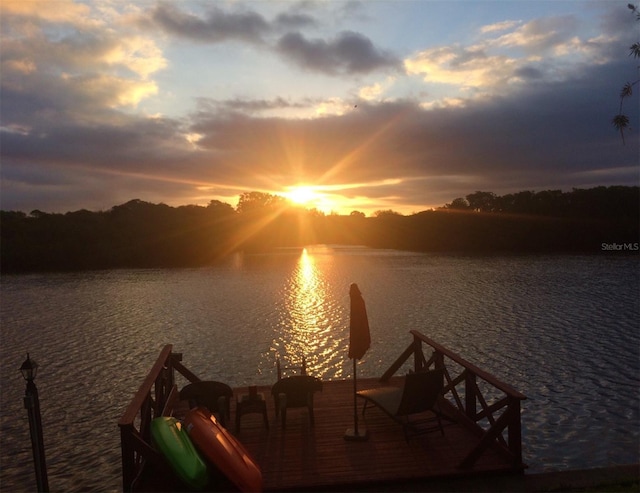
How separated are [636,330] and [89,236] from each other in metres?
109

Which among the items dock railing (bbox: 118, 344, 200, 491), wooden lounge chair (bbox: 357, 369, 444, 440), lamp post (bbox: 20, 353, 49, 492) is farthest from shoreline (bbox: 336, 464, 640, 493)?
lamp post (bbox: 20, 353, 49, 492)

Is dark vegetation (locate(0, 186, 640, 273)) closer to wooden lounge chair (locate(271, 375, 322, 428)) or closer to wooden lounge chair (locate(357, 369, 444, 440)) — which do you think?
wooden lounge chair (locate(271, 375, 322, 428))

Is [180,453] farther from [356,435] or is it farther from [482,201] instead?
[482,201]

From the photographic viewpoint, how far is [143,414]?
31.3 ft

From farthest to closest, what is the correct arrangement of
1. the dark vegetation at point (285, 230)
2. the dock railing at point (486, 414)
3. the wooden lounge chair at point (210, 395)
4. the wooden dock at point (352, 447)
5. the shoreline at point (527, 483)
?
the dark vegetation at point (285, 230) → the wooden lounge chair at point (210, 395) → the dock railing at point (486, 414) → the wooden dock at point (352, 447) → the shoreline at point (527, 483)

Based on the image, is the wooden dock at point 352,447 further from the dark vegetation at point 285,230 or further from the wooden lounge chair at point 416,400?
the dark vegetation at point 285,230

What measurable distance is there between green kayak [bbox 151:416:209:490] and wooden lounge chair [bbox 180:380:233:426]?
1.61m

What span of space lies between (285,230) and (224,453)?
5707 inches

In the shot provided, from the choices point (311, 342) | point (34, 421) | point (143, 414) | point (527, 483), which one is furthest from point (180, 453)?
point (311, 342)

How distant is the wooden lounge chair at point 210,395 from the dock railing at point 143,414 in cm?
73

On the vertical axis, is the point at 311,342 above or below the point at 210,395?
below

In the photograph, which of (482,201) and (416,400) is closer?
(416,400)

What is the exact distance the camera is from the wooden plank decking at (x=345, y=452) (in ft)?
27.5

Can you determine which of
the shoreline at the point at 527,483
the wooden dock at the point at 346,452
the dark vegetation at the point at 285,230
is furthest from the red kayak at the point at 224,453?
the dark vegetation at the point at 285,230
